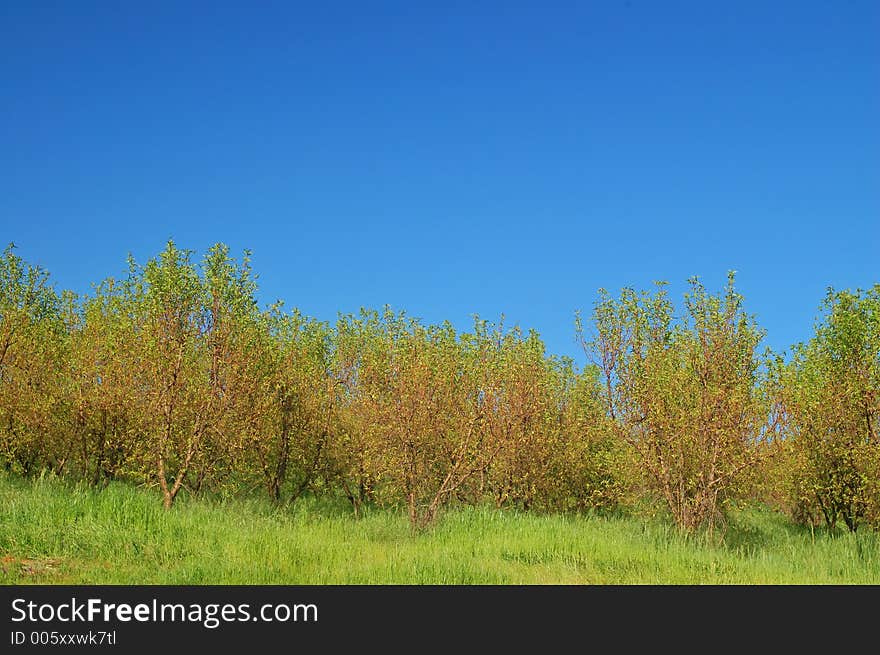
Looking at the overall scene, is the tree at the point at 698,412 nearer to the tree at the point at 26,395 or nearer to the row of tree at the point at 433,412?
the row of tree at the point at 433,412

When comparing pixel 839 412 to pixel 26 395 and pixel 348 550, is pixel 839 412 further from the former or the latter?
pixel 26 395

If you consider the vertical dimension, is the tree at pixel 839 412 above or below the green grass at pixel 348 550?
above

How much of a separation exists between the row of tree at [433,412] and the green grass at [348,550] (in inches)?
74.0

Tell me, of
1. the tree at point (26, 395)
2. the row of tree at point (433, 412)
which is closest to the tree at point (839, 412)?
the row of tree at point (433, 412)

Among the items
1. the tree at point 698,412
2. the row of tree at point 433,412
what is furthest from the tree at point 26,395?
the tree at point 698,412

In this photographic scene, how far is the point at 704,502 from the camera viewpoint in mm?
22016

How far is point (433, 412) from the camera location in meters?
23.6

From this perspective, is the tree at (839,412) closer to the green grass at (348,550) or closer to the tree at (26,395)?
the green grass at (348,550)

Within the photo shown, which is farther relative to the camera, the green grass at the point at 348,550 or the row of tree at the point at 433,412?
the row of tree at the point at 433,412

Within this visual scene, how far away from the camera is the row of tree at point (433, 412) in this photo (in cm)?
2278

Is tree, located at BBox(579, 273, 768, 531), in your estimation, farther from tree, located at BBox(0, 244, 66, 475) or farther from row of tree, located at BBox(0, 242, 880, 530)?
tree, located at BBox(0, 244, 66, 475)

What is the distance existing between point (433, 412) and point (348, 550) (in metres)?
6.44

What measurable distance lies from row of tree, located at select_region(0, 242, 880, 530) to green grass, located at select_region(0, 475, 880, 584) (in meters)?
1.88

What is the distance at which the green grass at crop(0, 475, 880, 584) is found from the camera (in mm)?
15586
